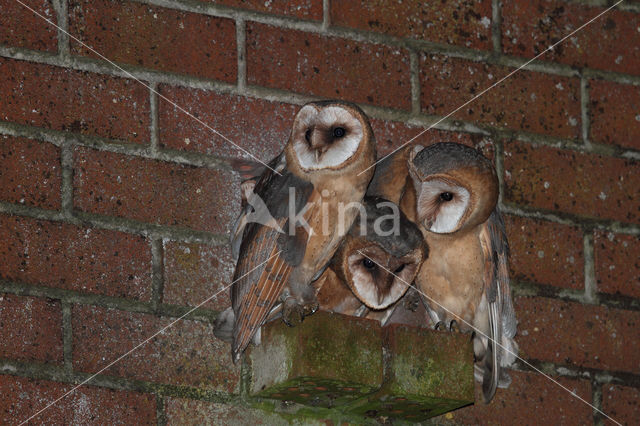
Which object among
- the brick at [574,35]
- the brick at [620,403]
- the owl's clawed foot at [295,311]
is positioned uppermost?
the brick at [574,35]

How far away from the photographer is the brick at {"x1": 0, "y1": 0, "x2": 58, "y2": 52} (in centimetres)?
206

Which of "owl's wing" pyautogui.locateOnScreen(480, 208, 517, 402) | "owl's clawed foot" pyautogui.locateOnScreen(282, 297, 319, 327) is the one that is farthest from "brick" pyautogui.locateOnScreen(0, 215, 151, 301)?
"owl's wing" pyautogui.locateOnScreen(480, 208, 517, 402)

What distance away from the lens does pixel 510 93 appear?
2.40 metres

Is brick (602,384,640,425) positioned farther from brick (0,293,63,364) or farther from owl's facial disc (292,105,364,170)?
brick (0,293,63,364)

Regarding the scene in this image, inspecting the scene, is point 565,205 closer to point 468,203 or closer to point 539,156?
point 539,156

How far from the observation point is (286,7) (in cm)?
227

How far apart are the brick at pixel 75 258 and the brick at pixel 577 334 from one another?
83cm

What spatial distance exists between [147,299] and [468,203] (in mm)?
660

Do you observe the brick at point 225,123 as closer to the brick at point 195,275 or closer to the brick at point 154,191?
the brick at point 154,191

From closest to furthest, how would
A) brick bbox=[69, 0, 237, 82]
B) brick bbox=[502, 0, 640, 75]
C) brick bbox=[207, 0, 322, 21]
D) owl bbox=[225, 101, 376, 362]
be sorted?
owl bbox=[225, 101, 376, 362]
brick bbox=[69, 0, 237, 82]
brick bbox=[207, 0, 322, 21]
brick bbox=[502, 0, 640, 75]

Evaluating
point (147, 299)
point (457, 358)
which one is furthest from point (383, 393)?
point (147, 299)

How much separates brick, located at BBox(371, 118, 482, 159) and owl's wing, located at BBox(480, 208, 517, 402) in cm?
24

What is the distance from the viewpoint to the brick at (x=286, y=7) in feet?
7.34

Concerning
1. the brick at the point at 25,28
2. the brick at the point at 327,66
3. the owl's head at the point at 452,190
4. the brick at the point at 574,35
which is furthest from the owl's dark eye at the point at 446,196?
the brick at the point at 25,28
